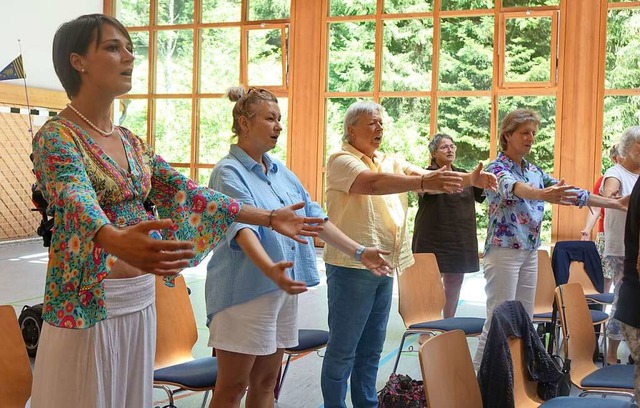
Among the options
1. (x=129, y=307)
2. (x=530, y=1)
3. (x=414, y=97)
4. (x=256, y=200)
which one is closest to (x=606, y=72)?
(x=530, y=1)

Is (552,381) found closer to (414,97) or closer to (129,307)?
(129,307)

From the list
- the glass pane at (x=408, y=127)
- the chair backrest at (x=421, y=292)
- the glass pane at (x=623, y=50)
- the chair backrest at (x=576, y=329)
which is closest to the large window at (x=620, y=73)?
the glass pane at (x=623, y=50)

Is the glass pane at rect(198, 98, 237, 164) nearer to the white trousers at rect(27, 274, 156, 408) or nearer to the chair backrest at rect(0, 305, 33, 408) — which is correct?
the chair backrest at rect(0, 305, 33, 408)

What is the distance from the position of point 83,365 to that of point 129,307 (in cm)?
18

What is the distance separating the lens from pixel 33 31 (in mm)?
13516

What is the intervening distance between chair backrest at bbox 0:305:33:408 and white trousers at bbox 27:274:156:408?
0.96 meters

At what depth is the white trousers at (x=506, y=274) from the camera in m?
4.41

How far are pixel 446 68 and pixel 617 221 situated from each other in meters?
7.26

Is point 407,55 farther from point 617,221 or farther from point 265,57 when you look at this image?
point 617,221

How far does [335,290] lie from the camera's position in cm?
373

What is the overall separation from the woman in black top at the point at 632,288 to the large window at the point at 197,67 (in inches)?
424

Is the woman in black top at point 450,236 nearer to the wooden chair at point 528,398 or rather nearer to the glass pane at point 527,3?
the wooden chair at point 528,398

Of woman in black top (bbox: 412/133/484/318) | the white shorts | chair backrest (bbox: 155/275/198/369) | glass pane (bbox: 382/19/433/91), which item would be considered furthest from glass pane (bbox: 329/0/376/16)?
the white shorts

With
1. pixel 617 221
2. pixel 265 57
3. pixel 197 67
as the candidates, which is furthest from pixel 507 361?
pixel 197 67
